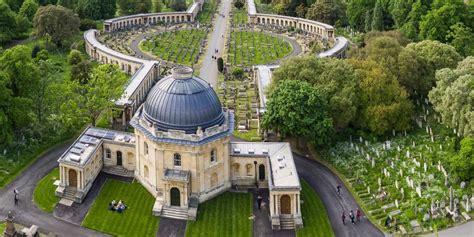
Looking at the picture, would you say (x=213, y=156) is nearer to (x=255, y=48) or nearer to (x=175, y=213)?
(x=175, y=213)

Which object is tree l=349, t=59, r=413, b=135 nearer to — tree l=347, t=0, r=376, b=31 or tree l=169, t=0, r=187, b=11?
tree l=347, t=0, r=376, b=31

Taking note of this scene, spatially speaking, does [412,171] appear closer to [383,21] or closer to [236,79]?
[236,79]

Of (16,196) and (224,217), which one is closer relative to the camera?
(224,217)

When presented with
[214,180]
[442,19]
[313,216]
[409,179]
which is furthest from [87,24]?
[409,179]

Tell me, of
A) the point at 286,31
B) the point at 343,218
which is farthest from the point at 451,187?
the point at 286,31

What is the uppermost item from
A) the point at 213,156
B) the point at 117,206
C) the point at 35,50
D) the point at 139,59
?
the point at 35,50

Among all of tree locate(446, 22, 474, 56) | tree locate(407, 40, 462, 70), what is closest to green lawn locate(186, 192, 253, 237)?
tree locate(407, 40, 462, 70)

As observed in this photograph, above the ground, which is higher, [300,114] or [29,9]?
[29,9]
